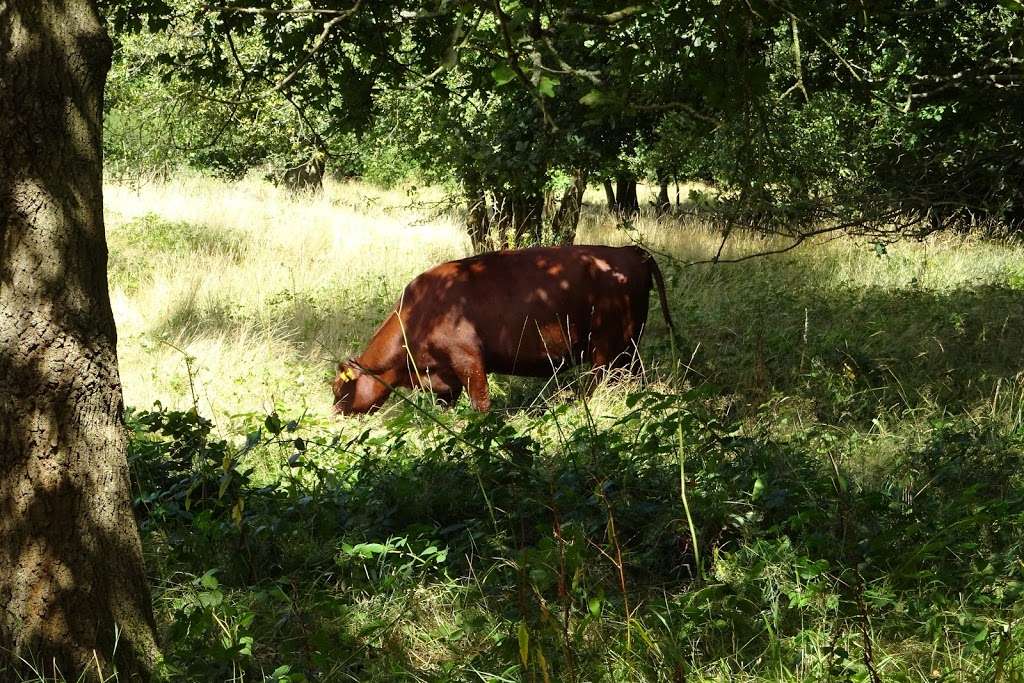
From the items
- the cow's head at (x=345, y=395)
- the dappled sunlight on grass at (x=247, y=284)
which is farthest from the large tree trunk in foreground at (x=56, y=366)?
the cow's head at (x=345, y=395)

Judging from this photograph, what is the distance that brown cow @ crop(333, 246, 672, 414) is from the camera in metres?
7.91

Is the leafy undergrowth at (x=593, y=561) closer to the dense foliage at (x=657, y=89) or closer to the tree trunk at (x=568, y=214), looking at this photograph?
the dense foliage at (x=657, y=89)

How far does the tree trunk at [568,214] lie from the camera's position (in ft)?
46.0

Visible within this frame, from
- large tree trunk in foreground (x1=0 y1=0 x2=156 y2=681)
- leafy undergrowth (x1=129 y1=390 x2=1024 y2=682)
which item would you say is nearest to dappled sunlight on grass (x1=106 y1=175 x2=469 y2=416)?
leafy undergrowth (x1=129 y1=390 x2=1024 y2=682)

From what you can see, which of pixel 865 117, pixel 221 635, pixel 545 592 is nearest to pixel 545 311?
pixel 545 592

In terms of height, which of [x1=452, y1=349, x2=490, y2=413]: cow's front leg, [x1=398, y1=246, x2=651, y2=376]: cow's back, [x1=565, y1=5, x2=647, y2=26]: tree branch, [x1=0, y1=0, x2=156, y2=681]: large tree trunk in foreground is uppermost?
[x1=565, y1=5, x2=647, y2=26]: tree branch

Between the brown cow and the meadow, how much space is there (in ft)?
1.00

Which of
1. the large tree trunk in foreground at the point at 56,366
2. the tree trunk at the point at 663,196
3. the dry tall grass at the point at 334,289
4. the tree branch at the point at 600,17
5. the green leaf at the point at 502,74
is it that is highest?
the tree branch at the point at 600,17

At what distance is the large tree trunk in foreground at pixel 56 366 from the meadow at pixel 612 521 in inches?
13.3

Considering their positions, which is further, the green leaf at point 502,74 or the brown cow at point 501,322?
the brown cow at point 501,322

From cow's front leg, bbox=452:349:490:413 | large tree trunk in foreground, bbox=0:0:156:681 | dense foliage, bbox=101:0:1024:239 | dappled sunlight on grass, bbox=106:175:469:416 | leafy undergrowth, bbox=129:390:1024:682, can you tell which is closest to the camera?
large tree trunk in foreground, bbox=0:0:156:681

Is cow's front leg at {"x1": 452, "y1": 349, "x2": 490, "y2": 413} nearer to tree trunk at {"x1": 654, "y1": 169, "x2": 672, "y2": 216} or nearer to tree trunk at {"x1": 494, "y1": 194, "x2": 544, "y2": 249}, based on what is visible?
tree trunk at {"x1": 494, "y1": 194, "x2": 544, "y2": 249}

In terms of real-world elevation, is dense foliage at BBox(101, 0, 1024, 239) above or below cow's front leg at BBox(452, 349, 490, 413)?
above

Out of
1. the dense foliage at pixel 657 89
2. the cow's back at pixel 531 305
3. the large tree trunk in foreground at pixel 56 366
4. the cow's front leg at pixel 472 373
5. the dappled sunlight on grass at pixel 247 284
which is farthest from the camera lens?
the dappled sunlight on grass at pixel 247 284
